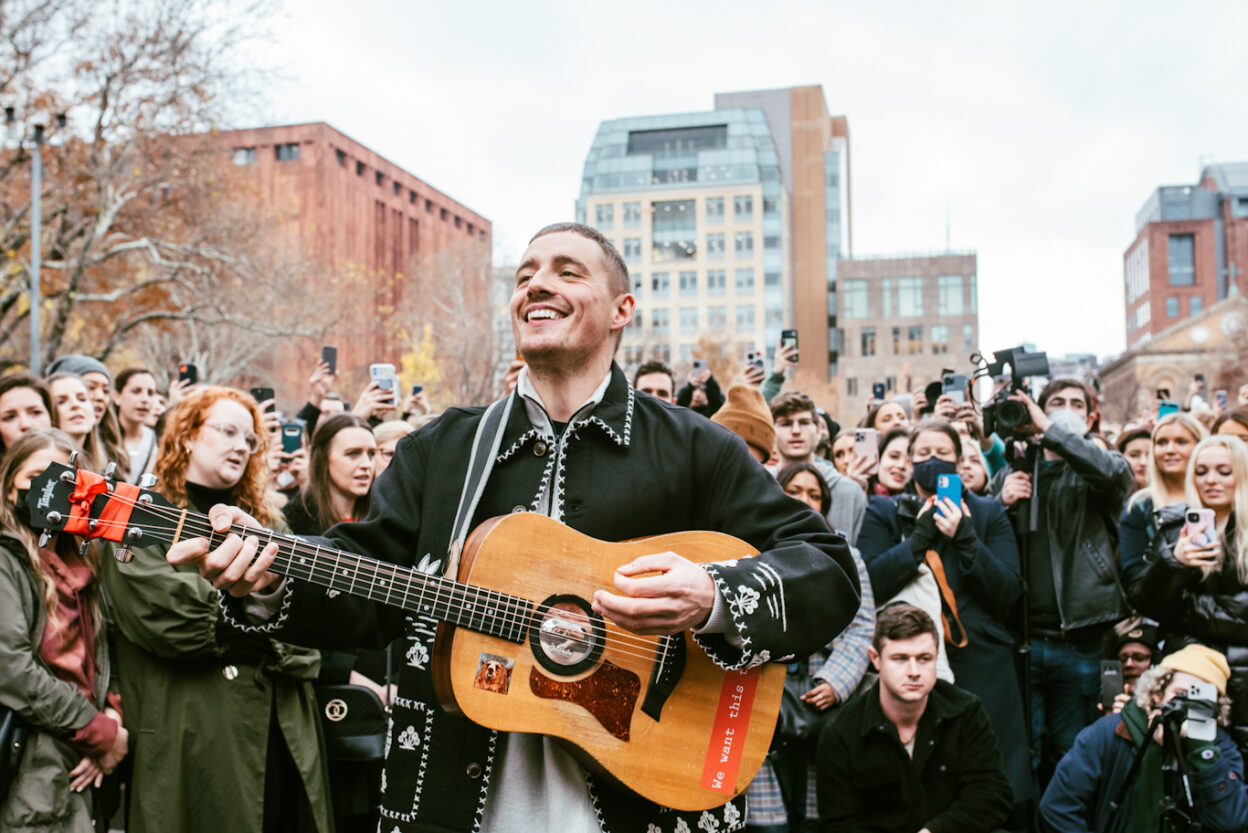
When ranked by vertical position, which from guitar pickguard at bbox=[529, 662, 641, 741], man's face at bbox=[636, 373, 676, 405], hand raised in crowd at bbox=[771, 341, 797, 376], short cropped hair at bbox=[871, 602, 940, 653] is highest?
hand raised in crowd at bbox=[771, 341, 797, 376]

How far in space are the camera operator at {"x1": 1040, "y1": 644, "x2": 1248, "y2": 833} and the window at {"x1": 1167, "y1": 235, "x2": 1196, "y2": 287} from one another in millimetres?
115140

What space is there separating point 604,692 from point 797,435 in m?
4.17

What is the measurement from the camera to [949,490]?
5859 millimetres

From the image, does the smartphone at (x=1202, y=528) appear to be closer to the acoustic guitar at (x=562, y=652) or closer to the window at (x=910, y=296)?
the acoustic guitar at (x=562, y=652)

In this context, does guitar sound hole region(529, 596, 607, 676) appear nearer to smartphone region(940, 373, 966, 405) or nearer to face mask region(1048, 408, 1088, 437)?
face mask region(1048, 408, 1088, 437)

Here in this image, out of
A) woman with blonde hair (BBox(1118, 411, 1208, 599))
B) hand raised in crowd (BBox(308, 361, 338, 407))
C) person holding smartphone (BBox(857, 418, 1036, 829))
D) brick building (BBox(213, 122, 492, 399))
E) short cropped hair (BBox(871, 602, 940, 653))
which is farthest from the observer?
brick building (BBox(213, 122, 492, 399))

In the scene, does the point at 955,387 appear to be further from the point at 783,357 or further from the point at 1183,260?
the point at 1183,260

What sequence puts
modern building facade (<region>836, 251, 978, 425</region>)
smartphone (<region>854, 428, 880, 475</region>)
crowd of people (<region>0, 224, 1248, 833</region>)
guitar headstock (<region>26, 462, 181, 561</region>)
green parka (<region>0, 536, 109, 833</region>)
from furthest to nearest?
modern building facade (<region>836, 251, 978, 425</region>)
smartphone (<region>854, 428, 880, 475</region>)
green parka (<region>0, 536, 109, 833</region>)
crowd of people (<region>0, 224, 1248, 833</region>)
guitar headstock (<region>26, 462, 181, 561</region>)

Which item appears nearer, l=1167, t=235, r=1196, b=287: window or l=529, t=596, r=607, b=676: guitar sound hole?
l=529, t=596, r=607, b=676: guitar sound hole

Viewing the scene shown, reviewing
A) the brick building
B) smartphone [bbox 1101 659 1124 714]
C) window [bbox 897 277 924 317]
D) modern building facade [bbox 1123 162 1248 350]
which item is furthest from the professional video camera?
modern building facade [bbox 1123 162 1248 350]

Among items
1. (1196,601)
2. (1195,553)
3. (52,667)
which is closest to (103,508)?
(52,667)

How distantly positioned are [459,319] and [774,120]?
2847 inches

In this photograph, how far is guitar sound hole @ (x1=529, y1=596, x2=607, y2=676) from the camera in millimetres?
2439

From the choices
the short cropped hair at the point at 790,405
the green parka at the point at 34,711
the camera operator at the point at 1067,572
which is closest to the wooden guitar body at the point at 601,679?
the green parka at the point at 34,711
